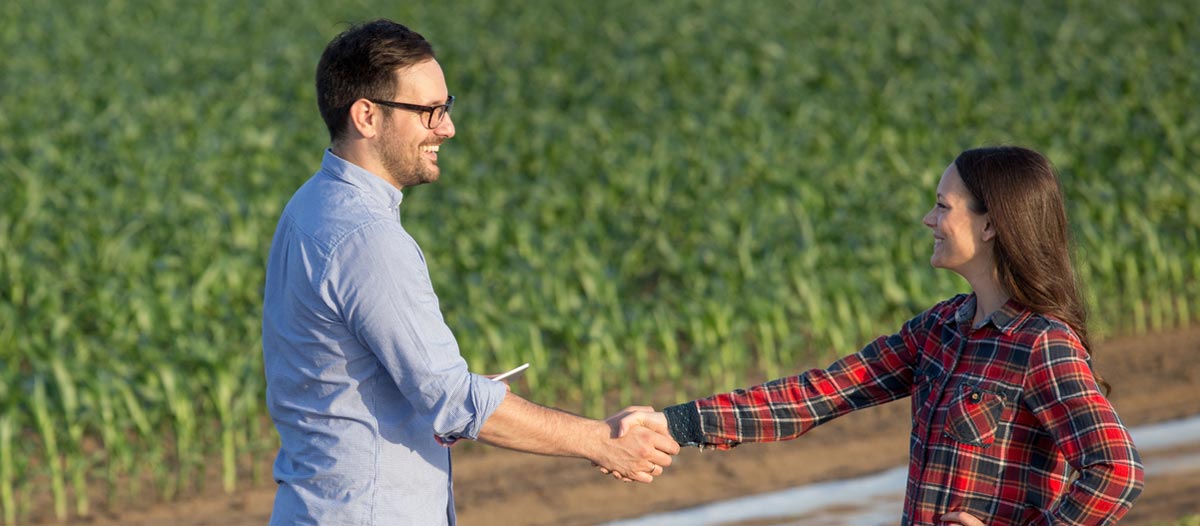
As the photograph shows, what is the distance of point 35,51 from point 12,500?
1101cm

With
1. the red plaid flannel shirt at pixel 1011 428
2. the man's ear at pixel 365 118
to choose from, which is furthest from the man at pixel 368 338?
the red plaid flannel shirt at pixel 1011 428

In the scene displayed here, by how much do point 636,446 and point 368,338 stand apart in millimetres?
976

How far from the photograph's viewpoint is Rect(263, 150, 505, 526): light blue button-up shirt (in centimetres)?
314

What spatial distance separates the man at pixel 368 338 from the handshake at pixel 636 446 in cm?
39

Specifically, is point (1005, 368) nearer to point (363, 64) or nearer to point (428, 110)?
point (428, 110)

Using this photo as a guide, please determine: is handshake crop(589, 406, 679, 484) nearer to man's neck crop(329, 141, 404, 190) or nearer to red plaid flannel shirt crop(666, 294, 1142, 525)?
red plaid flannel shirt crop(666, 294, 1142, 525)

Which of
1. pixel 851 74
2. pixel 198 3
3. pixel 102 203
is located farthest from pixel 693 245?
pixel 198 3

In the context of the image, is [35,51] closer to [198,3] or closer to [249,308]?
[198,3]

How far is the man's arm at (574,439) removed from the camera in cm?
335

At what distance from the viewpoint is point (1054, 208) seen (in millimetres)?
3240

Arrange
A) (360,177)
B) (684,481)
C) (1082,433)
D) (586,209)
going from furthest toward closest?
(586,209) < (684,481) < (360,177) < (1082,433)

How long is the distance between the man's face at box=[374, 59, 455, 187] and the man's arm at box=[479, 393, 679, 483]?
0.61 meters

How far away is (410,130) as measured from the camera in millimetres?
3416

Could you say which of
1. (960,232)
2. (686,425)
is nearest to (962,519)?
(960,232)
